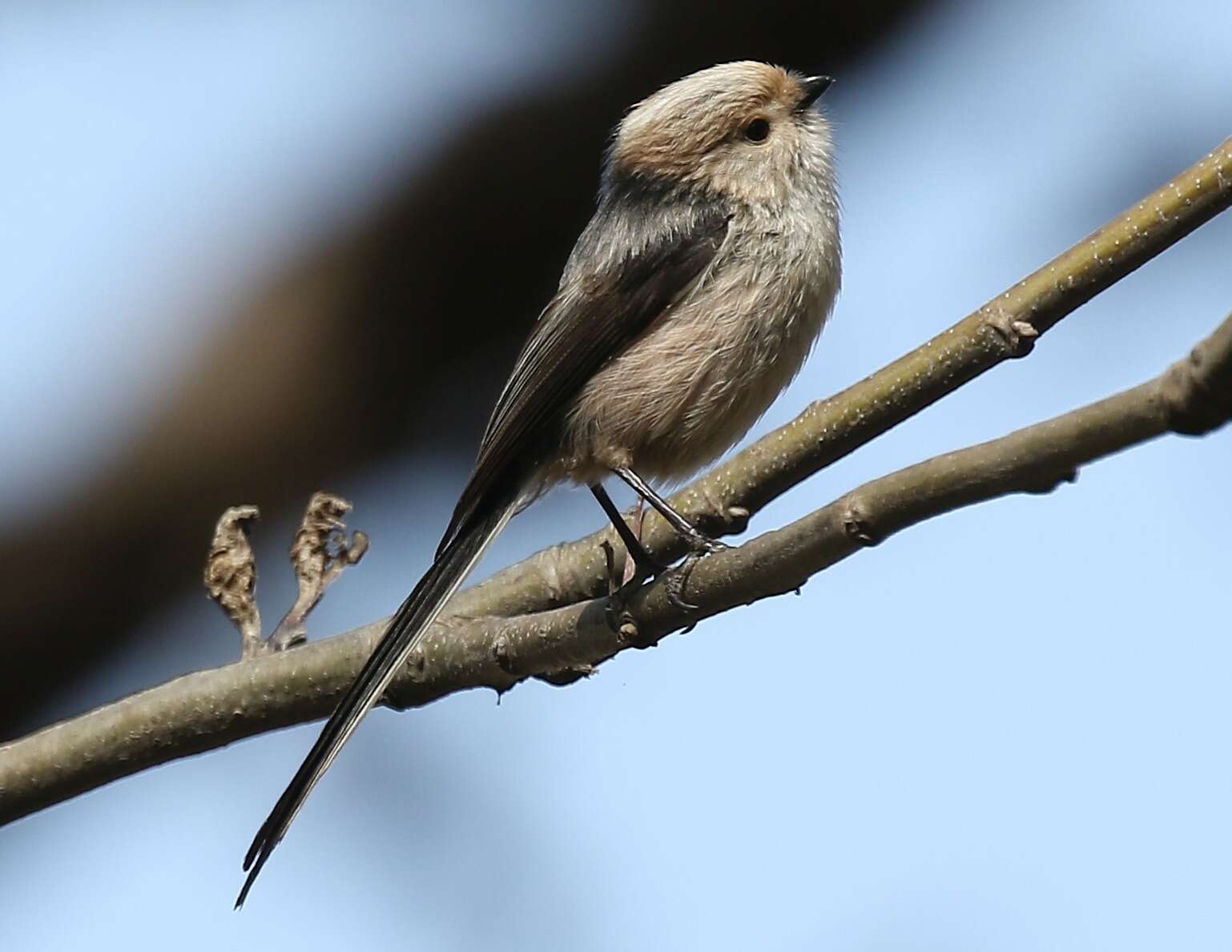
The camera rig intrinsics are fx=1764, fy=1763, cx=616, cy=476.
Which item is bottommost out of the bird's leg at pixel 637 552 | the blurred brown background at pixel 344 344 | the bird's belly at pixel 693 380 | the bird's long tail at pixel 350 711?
the bird's long tail at pixel 350 711

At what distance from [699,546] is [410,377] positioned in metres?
1.24

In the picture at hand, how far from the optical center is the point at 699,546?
103 inches

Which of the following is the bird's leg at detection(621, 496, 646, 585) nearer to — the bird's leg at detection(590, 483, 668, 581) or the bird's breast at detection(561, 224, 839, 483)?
the bird's leg at detection(590, 483, 668, 581)

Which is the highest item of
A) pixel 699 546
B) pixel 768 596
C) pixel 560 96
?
pixel 560 96

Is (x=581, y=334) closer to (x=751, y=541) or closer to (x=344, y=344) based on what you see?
(x=344, y=344)

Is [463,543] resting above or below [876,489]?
above

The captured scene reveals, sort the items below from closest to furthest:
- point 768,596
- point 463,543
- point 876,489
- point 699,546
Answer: point 876,489, point 768,596, point 699,546, point 463,543

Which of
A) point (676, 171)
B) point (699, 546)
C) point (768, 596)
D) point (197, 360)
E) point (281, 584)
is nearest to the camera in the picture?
point (768, 596)

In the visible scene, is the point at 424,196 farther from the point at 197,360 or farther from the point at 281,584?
the point at 281,584

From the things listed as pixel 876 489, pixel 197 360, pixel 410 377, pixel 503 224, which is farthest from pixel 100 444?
pixel 876 489

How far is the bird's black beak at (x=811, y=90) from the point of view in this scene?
11.5ft

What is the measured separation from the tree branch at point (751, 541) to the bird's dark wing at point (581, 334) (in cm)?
31

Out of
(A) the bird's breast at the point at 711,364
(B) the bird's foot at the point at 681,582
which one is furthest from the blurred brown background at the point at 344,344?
(B) the bird's foot at the point at 681,582

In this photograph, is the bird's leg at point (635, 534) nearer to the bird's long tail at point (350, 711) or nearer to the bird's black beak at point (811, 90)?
the bird's long tail at point (350, 711)
